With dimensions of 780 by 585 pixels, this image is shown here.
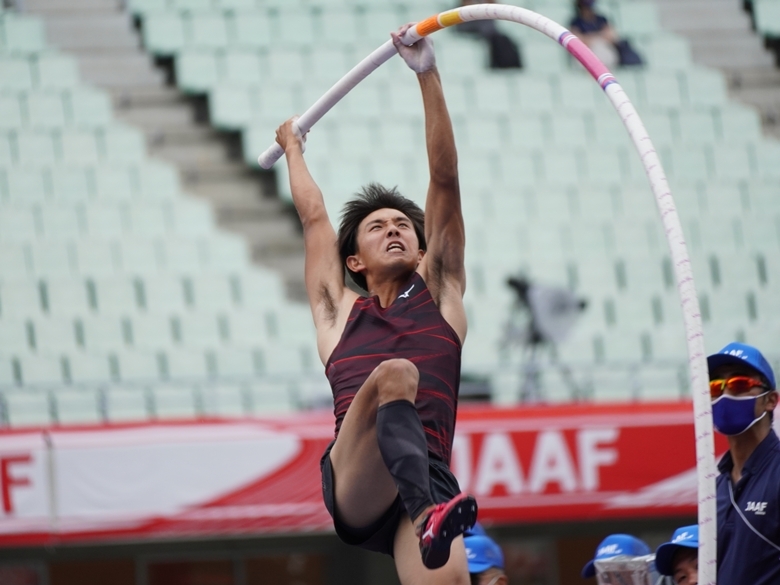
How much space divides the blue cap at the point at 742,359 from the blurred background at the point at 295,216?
5150mm

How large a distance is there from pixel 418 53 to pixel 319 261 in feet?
2.99

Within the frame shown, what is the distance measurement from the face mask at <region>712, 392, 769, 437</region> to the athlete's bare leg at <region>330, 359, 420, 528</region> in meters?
1.08

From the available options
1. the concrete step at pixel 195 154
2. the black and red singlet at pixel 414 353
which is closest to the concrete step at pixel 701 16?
the concrete step at pixel 195 154

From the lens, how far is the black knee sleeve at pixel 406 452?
387cm

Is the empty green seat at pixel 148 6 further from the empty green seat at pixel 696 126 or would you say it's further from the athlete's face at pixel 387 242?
the athlete's face at pixel 387 242

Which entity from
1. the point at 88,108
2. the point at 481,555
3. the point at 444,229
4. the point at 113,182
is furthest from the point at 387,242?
the point at 88,108

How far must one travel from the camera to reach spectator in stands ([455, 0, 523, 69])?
13.3 metres

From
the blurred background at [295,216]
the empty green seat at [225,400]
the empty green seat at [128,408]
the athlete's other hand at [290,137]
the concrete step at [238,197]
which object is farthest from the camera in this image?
the concrete step at [238,197]

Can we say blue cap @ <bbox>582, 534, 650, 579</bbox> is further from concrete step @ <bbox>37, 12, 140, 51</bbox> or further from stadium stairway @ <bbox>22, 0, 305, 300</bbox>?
concrete step @ <bbox>37, 12, 140, 51</bbox>

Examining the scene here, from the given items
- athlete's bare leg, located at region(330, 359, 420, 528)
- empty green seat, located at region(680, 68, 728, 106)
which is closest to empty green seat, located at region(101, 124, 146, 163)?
empty green seat, located at region(680, 68, 728, 106)

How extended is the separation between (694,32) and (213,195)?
19.8 feet

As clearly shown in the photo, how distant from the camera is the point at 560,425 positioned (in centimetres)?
952

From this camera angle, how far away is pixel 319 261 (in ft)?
15.8

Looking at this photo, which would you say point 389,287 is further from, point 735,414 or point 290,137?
point 735,414
